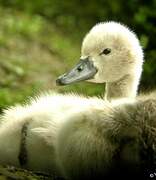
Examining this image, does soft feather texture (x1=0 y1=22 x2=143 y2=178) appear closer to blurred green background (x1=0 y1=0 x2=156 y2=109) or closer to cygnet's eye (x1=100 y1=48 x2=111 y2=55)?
cygnet's eye (x1=100 y1=48 x2=111 y2=55)

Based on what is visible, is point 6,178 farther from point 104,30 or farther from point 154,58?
point 154,58

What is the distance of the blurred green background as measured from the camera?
754 centimetres

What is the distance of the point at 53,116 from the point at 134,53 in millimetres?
1313

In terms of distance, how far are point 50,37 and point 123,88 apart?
4.57m

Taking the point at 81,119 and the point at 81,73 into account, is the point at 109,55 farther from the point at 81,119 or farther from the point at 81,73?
the point at 81,119

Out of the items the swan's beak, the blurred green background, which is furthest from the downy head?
the blurred green background

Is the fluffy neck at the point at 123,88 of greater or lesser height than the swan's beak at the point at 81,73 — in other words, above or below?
below

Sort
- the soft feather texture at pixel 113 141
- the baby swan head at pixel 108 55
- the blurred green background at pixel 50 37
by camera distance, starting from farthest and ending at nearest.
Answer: the blurred green background at pixel 50 37 → the baby swan head at pixel 108 55 → the soft feather texture at pixel 113 141

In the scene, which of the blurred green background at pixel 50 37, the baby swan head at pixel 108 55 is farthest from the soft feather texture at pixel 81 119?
the blurred green background at pixel 50 37

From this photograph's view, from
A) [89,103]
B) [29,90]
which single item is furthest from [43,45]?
[89,103]

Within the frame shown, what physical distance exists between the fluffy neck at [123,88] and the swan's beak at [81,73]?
0.15 m

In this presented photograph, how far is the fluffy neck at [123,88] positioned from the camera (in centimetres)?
514

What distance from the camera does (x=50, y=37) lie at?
9.63 m

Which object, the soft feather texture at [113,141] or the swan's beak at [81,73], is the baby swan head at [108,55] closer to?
the swan's beak at [81,73]
